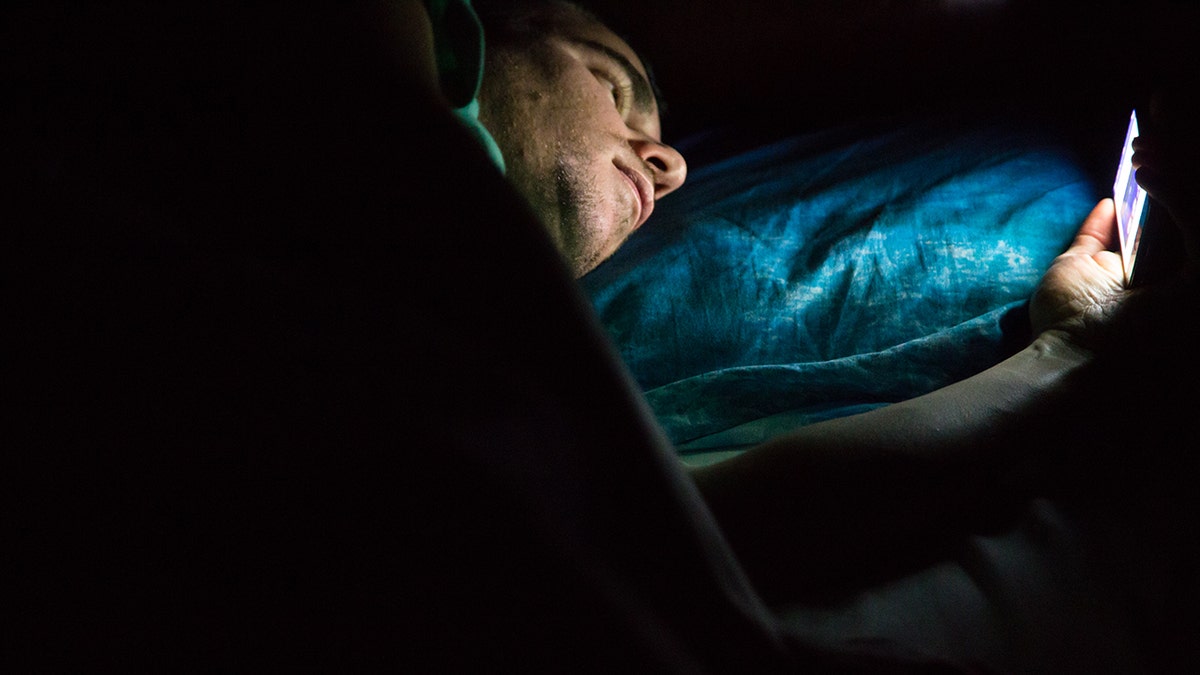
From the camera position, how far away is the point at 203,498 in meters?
0.31

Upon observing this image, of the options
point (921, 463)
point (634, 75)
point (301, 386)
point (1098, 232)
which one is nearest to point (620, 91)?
point (634, 75)

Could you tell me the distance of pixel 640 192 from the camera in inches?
44.5

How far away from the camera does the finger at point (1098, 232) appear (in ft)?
2.89

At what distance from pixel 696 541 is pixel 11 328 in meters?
0.29

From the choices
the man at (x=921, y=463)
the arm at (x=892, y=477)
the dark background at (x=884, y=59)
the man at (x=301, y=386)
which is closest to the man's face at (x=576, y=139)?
the dark background at (x=884, y=59)

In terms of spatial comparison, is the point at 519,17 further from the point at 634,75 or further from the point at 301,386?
the point at 301,386

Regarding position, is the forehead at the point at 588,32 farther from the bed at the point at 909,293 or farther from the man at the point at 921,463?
the man at the point at 921,463

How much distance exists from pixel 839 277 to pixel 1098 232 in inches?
11.7

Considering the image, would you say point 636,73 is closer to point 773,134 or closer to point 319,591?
point 773,134

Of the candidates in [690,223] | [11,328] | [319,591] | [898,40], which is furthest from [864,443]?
[898,40]

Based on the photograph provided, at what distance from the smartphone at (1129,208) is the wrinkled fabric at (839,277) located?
0.07 meters

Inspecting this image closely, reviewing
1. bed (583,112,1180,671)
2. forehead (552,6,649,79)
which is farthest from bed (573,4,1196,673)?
forehead (552,6,649,79)

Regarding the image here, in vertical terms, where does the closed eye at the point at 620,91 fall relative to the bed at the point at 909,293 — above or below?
above

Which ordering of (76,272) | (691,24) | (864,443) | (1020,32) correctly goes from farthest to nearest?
(691,24)
(1020,32)
(864,443)
(76,272)
